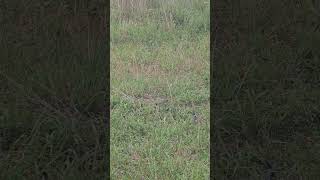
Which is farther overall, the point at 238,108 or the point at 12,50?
the point at 12,50

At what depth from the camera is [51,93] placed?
240 cm

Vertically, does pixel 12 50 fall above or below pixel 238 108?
above

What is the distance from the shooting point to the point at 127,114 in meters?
2.53

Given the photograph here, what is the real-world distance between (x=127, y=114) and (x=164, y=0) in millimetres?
1460

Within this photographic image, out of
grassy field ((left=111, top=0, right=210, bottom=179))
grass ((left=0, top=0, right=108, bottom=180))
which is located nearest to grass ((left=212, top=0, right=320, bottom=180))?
grassy field ((left=111, top=0, right=210, bottom=179))

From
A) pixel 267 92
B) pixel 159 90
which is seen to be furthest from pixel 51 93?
pixel 267 92

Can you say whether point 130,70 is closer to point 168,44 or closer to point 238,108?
point 168,44

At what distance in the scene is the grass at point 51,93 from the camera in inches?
83.5

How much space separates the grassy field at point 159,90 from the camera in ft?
7.23

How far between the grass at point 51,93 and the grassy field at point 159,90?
0.12m

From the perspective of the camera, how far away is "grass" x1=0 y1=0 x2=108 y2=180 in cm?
212

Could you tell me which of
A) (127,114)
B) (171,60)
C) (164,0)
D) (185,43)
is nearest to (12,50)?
(127,114)

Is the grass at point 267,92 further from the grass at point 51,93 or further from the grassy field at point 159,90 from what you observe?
the grass at point 51,93

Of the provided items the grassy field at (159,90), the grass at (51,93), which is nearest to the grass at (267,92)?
the grassy field at (159,90)
